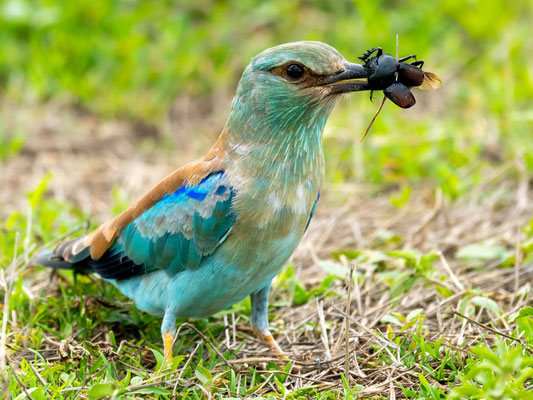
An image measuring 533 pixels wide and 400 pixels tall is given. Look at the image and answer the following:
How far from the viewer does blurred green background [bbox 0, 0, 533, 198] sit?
22.0 ft

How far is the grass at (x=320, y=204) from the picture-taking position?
349cm

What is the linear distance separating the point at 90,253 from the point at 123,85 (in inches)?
→ 148

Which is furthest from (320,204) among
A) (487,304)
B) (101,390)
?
(101,390)

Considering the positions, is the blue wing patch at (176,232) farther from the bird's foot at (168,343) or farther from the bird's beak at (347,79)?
the bird's beak at (347,79)

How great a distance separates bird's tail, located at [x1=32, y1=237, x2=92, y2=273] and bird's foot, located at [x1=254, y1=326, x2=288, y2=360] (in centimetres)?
99

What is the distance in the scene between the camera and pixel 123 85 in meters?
7.54

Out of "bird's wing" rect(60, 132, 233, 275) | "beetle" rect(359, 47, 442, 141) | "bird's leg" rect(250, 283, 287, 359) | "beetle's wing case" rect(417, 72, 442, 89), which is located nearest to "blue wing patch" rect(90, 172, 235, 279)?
"bird's wing" rect(60, 132, 233, 275)

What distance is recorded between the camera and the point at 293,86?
355 cm

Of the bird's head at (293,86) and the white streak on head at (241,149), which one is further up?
the bird's head at (293,86)

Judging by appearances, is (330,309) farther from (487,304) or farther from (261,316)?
(487,304)

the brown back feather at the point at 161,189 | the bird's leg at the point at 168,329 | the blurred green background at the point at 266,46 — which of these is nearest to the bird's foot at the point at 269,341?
the bird's leg at the point at 168,329

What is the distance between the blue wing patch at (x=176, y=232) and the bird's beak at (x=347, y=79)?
0.64 metres

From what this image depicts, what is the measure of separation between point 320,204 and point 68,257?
232 cm

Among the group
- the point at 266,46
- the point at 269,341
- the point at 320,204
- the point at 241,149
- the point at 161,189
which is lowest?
the point at 269,341
